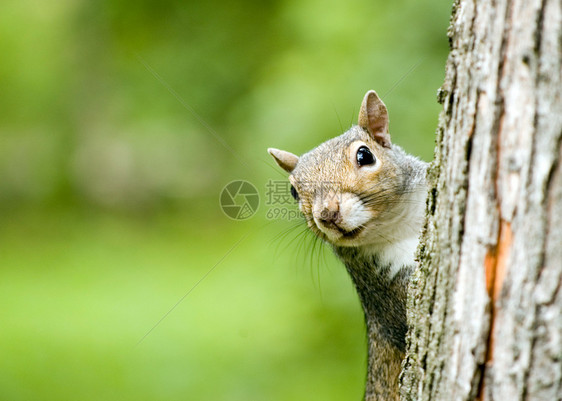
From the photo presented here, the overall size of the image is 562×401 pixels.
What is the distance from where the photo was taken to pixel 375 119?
2279 mm

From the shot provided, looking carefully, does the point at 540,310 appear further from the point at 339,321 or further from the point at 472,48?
the point at 339,321

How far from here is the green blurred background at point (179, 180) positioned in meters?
3.08

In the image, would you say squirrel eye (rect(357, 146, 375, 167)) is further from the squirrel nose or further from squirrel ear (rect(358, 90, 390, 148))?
the squirrel nose

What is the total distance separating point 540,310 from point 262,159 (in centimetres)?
236

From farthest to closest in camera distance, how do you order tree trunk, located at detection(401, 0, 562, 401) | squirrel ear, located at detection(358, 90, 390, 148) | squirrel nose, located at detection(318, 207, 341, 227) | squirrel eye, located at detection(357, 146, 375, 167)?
squirrel ear, located at detection(358, 90, 390, 148)
squirrel eye, located at detection(357, 146, 375, 167)
squirrel nose, located at detection(318, 207, 341, 227)
tree trunk, located at detection(401, 0, 562, 401)

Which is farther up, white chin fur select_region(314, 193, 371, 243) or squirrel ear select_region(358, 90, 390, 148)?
squirrel ear select_region(358, 90, 390, 148)

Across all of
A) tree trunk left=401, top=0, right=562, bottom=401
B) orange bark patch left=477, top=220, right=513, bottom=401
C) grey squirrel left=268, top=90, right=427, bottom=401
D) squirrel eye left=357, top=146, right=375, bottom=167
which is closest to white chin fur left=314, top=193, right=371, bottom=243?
grey squirrel left=268, top=90, right=427, bottom=401

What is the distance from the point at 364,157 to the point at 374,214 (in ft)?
0.71

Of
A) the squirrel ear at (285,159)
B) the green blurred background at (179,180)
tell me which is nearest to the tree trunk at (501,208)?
the squirrel ear at (285,159)

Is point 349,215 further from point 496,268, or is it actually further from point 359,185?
point 496,268

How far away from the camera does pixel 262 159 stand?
3293 millimetres

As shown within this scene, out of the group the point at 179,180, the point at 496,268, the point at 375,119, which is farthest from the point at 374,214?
the point at 179,180

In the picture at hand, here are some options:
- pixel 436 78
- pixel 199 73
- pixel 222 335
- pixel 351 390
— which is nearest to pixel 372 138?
pixel 436 78

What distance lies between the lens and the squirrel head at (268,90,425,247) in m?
1.99
